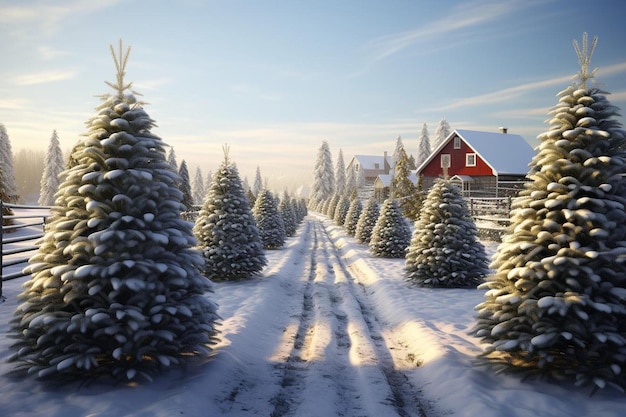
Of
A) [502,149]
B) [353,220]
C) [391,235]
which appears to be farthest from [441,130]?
[391,235]

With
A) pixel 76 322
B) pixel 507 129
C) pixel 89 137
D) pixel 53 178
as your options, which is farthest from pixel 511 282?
pixel 53 178

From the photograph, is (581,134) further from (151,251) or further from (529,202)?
(151,251)

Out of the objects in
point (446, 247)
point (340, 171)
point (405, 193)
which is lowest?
point (446, 247)

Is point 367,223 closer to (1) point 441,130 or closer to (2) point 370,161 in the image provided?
(1) point 441,130

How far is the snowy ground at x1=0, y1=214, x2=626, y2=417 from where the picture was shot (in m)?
4.57

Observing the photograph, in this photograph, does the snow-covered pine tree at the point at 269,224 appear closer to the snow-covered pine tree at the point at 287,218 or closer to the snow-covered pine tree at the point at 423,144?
the snow-covered pine tree at the point at 287,218

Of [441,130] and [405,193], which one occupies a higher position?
[441,130]

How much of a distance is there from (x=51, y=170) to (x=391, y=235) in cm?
5620

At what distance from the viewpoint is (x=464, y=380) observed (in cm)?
541

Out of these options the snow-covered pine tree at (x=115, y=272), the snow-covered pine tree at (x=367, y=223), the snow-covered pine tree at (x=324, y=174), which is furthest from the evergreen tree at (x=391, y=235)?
the snow-covered pine tree at (x=324, y=174)

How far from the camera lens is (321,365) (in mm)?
6219

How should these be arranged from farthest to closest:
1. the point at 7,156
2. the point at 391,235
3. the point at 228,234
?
the point at 7,156 → the point at 391,235 → the point at 228,234

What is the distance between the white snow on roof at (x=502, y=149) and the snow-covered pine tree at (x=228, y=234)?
28179mm

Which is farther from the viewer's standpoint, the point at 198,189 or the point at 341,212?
the point at 198,189
